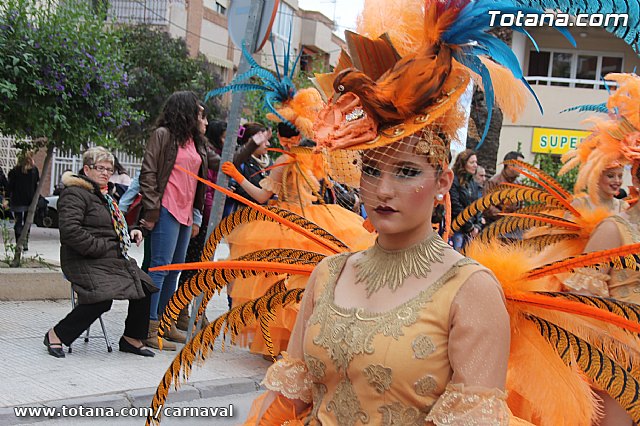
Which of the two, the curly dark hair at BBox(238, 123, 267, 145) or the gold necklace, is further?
the curly dark hair at BBox(238, 123, 267, 145)

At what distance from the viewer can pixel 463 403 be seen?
2082mm

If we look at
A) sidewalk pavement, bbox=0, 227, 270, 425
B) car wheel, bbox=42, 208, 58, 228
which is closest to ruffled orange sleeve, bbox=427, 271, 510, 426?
sidewalk pavement, bbox=0, 227, 270, 425

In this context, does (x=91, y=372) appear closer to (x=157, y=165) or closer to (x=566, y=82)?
(x=157, y=165)

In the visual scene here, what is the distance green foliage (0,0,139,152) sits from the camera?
31.0 ft

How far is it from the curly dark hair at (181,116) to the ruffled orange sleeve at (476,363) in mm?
5278

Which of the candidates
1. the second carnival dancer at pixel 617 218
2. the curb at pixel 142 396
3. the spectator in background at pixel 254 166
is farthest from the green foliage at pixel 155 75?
the second carnival dancer at pixel 617 218

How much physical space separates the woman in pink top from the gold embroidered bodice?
481 cm

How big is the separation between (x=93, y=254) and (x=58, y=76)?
4.05m

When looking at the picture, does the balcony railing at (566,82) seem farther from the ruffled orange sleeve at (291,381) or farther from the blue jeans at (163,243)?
the ruffled orange sleeve at (291,381)

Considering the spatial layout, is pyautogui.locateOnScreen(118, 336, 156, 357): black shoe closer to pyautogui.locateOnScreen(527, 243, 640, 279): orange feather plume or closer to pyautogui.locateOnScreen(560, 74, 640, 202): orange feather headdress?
pyautogui.locateOnScreen(560, 74, 640, 202): orange feather headdress

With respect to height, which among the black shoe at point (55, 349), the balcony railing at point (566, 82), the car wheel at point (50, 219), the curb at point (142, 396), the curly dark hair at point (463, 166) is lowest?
the car wheel at point (50, 219)

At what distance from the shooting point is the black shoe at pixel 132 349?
673 centimetres

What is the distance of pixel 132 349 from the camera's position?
675 cm

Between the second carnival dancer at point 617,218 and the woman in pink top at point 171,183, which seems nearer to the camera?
the second carnival dancer at point 617,218
